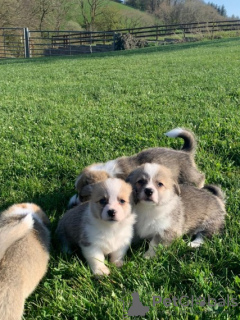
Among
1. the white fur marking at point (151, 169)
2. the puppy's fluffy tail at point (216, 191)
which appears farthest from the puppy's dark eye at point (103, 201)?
the puppy's fluffy tail at point (216, 191)

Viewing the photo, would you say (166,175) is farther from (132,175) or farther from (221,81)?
(221,81)

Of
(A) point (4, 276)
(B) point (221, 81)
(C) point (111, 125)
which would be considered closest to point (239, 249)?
(A) point (4, 276)

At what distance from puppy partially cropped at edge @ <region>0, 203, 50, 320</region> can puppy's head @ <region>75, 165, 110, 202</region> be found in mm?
658

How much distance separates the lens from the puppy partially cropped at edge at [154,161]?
12.2 ft

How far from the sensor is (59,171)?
176 inches

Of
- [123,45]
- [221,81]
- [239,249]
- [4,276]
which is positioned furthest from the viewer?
[123,45]

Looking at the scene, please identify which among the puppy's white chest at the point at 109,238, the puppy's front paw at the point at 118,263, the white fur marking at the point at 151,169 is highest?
the white fur marking at the point at 151,169

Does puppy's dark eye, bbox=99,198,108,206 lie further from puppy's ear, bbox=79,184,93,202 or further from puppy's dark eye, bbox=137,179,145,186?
puppy's ear, bbox=79,184,93,202

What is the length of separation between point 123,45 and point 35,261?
105ft

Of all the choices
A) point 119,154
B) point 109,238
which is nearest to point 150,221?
point 109,238

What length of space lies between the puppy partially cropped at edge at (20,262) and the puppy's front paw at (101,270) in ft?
1.29

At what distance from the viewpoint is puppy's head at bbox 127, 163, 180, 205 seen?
3.04 m

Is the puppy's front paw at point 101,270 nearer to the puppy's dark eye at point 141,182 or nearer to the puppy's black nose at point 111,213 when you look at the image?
the puppy's black nose at point 111,213

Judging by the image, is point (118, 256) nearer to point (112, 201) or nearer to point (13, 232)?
point (112, 201)
